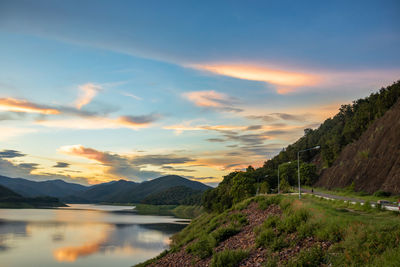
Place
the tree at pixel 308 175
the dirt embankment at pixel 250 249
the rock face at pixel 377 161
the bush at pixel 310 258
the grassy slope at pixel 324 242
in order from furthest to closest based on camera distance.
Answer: the tree at pixel 308 175 < the rock face at pixel 377 161 < the dirt embankment at pixel 250 249 < the bush at pixel 310 258 < the grassy slope at pixel 324 242

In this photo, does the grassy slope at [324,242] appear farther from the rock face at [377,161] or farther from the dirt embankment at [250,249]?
the rock face at [377,161]

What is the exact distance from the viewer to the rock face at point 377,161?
2165 inches

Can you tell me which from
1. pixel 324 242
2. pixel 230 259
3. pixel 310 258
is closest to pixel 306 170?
pixel 230 259

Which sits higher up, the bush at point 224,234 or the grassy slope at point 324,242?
the grassy slope at point 324,242

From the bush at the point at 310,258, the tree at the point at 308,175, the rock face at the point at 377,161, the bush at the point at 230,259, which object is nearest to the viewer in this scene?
the bush at the point at 310,258

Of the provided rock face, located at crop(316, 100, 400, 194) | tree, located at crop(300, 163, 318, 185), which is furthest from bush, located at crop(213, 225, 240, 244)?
tree, located at crop(300, 163, 318, 185)

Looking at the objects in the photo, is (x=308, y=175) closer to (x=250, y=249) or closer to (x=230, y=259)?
(x=250, y=249)

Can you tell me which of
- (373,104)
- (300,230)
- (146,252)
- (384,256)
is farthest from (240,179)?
(384,256)

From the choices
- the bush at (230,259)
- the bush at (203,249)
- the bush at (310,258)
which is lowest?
the bush at (203,249)

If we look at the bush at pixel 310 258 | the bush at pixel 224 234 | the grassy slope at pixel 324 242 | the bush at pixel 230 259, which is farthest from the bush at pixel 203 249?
the bush at pixel 310 258

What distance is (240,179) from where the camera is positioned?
90438mm

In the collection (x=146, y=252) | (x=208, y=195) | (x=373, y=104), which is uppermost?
(x=373, y=104)

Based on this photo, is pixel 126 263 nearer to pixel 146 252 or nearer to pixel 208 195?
pixel 146 252

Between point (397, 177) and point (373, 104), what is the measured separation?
6010cm
